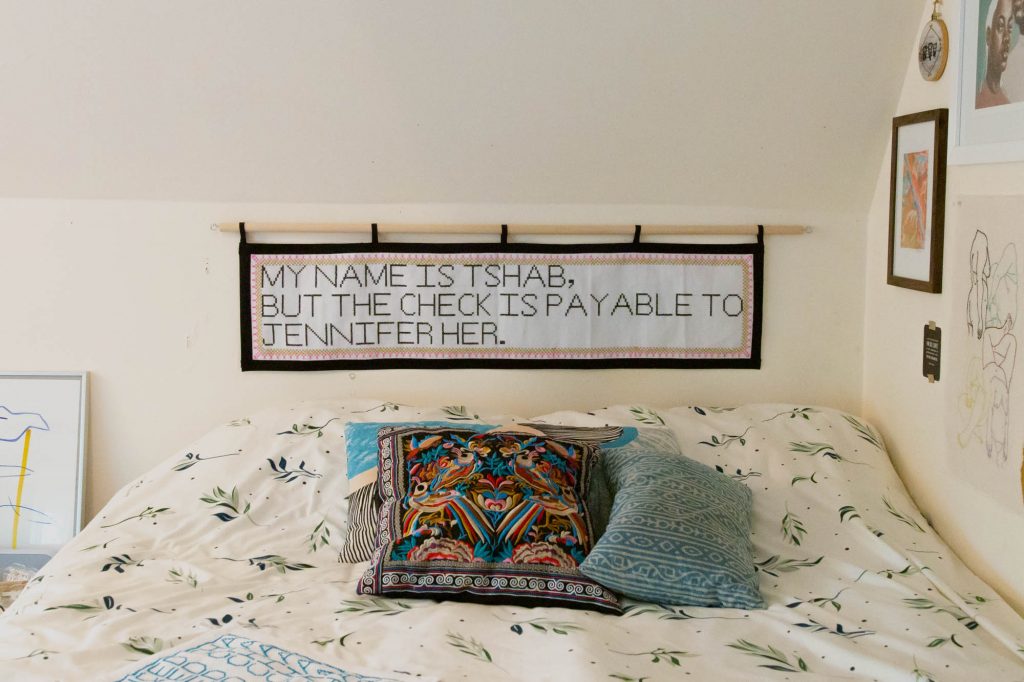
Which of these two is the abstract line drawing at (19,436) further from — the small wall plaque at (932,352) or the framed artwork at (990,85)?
the framed artwork at (990,85)

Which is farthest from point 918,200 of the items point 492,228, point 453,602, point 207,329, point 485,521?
point 207,329

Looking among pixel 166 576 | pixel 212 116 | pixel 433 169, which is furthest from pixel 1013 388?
pixel 212 116

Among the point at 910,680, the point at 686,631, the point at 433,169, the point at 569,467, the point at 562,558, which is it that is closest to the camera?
the point at 910,680

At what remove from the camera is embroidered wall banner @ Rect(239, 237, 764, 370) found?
2850 millimetres

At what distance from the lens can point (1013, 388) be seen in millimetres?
1959

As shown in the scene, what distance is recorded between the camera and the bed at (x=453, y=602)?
67.2 inches

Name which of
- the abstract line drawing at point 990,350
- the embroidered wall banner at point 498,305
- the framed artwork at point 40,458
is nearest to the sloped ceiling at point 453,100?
the embroidered wall banner at point 498,305

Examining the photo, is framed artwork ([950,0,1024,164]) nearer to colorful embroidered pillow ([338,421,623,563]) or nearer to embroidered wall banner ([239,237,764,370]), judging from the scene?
embroidered wall banner ([239,237,764,370])

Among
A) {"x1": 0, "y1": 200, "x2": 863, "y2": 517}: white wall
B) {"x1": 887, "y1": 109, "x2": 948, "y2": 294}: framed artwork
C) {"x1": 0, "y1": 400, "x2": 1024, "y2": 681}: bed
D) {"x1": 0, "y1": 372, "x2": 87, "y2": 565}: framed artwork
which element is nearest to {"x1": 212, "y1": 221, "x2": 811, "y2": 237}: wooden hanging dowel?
{"x1": 0, "y1": 200, "x2": 863, "y2": 517}: white wall

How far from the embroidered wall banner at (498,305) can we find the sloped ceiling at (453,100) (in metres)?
0.16

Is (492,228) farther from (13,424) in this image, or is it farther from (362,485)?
(13,424)

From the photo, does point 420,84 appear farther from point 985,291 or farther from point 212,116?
point 985,291

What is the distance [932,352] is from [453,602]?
1309 millimetres

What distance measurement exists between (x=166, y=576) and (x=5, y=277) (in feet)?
4.06
